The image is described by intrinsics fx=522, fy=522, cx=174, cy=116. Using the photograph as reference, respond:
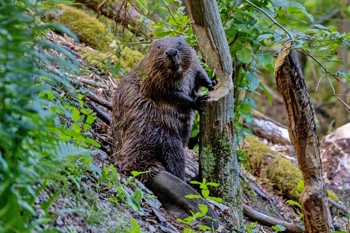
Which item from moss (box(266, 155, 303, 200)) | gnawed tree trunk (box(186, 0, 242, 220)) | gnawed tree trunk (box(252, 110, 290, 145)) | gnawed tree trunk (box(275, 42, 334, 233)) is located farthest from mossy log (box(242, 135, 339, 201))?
gnawed tree trunk (box(186, 0, 242, 220))

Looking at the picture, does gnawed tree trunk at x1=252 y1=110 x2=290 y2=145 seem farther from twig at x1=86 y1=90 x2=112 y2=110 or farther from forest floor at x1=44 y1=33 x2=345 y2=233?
twig at x1=86 y1=90 x2=112 y2=110

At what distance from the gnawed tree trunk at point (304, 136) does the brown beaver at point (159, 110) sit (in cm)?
64

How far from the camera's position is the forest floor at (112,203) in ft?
9.12

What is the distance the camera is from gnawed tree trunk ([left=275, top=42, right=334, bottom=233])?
13.9 ft

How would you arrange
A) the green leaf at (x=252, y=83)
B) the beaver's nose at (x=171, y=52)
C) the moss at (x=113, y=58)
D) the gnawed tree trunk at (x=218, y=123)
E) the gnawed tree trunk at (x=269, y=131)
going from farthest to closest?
the gnawed tree trunk at (x=269, y=131) → the moss at (x=113, y=58) → the green leaf at (x=252, y=83) → the beaver's nose at (x=171, y=52) → the gnawed tree trunk at (x=218, y=123)

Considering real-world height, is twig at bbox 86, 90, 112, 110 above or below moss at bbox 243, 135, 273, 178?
above

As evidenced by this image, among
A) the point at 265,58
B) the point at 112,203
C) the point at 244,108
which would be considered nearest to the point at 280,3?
the point at 265,58

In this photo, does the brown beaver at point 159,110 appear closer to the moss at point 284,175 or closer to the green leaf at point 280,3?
the green leaf at point 280,3

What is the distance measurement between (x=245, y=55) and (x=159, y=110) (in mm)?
1035

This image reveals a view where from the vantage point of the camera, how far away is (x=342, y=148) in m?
6.78

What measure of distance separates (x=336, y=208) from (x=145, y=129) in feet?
8.42

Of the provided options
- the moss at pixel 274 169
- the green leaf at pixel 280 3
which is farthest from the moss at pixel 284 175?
the green leaf at pixel 280 3

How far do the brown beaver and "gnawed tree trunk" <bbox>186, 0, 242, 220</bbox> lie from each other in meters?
0.17

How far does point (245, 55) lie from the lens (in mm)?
4875
